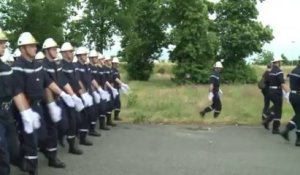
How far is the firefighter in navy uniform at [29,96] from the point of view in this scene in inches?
331

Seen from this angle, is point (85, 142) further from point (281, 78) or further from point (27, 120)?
point (281, 78)

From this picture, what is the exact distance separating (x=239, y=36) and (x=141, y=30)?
867cm

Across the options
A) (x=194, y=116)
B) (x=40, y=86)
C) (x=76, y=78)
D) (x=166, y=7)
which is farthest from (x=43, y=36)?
(x=40, y=86)

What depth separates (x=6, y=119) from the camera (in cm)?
762

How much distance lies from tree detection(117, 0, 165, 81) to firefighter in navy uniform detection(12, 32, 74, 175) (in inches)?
1543

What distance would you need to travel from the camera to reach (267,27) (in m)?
49.8

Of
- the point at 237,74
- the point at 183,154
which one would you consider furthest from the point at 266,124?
the point at 237,74

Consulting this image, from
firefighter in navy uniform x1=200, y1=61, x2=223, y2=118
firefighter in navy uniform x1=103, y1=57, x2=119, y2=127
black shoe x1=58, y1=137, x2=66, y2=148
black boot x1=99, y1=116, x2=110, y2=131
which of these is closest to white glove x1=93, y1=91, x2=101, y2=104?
black boot x1=99, y1=116, x2=110, y2=131

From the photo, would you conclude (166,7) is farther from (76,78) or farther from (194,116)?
(76,78)

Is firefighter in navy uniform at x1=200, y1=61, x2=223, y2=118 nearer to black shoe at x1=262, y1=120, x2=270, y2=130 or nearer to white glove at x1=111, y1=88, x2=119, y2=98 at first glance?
black shoe at x1=262, y1=120, x2=270, y2=130

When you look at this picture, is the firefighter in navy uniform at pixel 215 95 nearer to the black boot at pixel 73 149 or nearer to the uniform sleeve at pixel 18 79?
the black boot at pixel 73 149

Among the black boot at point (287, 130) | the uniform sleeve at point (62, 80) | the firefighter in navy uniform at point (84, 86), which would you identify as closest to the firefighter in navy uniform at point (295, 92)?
the black boot at point (287, 130)

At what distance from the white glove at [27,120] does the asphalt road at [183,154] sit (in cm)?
140

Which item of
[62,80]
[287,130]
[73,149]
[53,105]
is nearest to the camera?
[53,105]
